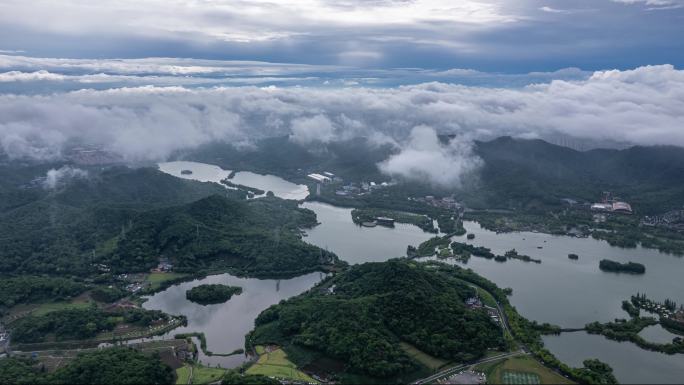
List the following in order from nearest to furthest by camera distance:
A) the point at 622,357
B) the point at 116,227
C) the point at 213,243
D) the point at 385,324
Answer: the point at 622,357 < the point at 385,324 < the point at 213,243 < the point at 116,227

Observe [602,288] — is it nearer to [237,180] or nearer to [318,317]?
[318,317]

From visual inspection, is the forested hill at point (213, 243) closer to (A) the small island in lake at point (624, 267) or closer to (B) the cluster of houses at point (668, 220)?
(A) the small island in lake at point (624, 267)

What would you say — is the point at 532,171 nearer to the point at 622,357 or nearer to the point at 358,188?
the point at 358,188

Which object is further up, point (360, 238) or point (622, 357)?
point (622, 357)

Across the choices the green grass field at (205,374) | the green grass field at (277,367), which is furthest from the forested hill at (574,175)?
the green grass field at (205,374)

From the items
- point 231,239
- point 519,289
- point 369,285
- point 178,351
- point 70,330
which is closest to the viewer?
point 178,351

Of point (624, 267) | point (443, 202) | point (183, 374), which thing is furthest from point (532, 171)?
point (183, 374)

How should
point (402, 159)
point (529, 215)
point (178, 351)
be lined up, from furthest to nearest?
point (402, 159) → point (529, 215) → point (178, 351)

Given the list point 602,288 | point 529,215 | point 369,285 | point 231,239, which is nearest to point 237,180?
point 231,239
